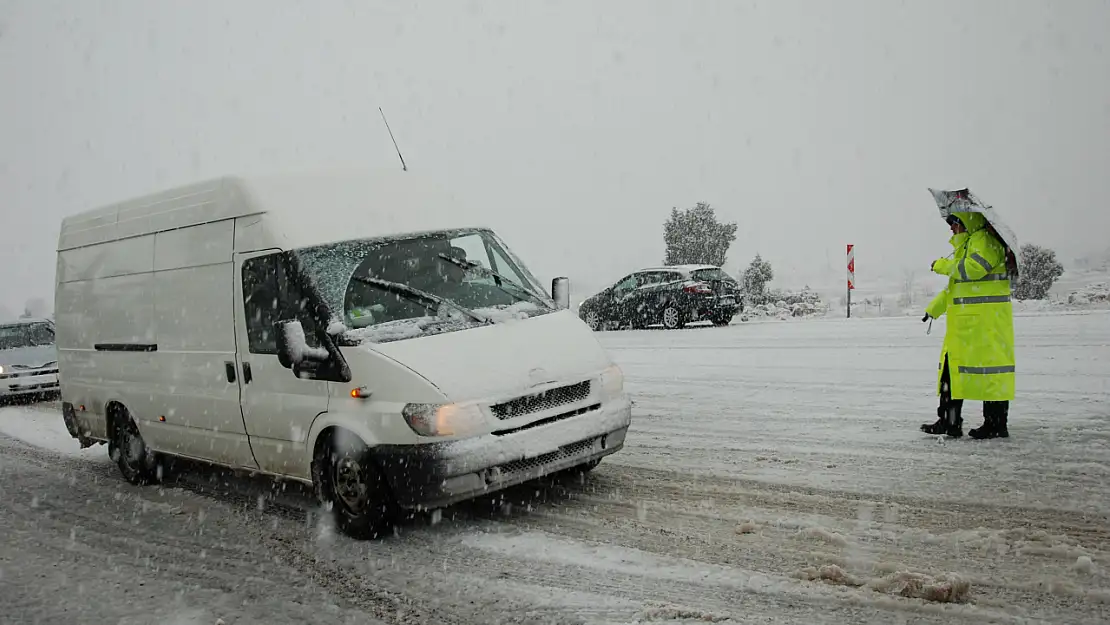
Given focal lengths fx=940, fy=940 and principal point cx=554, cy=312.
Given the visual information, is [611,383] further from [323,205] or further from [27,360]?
[27,360]

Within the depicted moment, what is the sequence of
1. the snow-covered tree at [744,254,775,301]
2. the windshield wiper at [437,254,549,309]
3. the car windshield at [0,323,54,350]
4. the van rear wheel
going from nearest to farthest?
the windshield wiper at [437,254,549,309], the van rear wheel, the car windshield at [0,323,54,350], the snow-covered tree at [744,254,775,301]

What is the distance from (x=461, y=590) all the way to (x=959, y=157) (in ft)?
192

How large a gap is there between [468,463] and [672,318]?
15.0 m

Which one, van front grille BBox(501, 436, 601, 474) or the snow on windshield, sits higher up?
the snow on windshield

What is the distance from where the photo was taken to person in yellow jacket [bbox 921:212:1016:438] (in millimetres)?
6953

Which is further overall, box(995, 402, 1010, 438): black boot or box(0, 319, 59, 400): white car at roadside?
box(0, 319, 59, 400): white car at roadside

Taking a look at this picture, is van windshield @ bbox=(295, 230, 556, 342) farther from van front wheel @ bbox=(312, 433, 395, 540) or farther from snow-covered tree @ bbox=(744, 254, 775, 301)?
snow-covered tree @ bbox=(744, 254, 775, 301)

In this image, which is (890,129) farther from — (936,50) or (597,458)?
(597,458)

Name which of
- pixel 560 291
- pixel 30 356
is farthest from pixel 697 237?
pixel 560 291

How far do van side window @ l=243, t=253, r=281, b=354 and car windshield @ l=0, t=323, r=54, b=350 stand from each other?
38.0 ft

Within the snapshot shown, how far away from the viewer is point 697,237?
102ft

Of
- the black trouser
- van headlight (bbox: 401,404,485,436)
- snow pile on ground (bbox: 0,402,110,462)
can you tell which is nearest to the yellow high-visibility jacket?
the black trouser

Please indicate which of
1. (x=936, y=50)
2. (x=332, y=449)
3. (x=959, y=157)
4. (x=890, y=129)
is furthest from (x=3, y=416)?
(x=936, y=50)

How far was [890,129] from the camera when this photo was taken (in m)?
72.9
